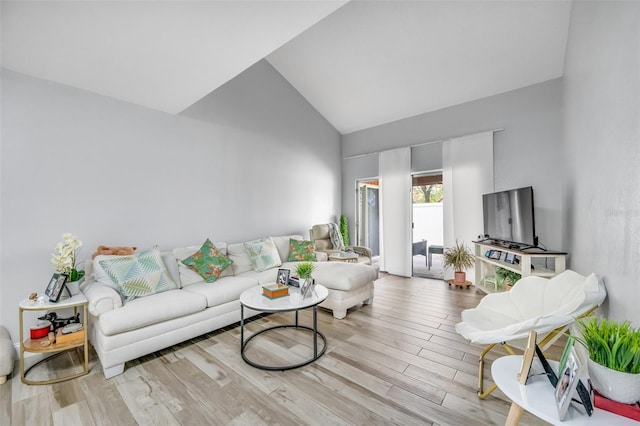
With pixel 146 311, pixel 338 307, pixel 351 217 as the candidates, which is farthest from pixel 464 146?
pixel 146 311

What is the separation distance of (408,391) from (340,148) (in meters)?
5.38

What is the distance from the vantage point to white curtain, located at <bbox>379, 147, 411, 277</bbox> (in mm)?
5262

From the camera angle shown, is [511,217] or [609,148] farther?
[511,217]

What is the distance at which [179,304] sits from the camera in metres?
2.43

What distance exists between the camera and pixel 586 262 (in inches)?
90.4

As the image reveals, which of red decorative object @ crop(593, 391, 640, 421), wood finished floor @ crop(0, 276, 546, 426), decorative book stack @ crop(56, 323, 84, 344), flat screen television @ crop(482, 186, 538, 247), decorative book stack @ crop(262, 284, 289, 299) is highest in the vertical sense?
flat screen television @ crop(482, 186, 538, 247)

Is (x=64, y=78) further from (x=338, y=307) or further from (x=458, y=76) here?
(x=458, y=76)

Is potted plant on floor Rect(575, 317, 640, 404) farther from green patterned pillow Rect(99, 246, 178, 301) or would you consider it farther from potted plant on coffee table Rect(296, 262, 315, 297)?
green patterned pillow Rect(99, 246, 178, 301)

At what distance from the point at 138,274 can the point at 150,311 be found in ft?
1.58

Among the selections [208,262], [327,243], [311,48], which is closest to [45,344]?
[208,262]

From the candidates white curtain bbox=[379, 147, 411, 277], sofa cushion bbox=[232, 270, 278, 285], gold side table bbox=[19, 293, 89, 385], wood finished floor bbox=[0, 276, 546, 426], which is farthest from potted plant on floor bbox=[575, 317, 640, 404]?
white curtain bbox=[379, 147, 411, 277]

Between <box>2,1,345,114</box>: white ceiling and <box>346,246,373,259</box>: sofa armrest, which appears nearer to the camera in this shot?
<box>2,1,345,114</box>: white ceiling

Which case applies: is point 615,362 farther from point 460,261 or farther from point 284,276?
point 460,261

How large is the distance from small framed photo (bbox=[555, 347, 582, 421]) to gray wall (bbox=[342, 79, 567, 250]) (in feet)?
11.3
